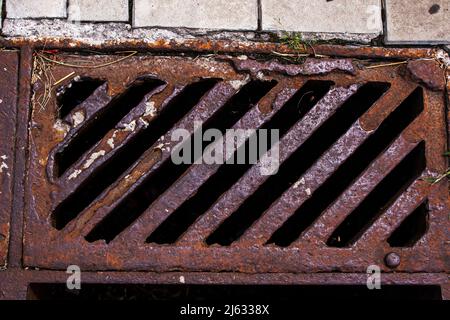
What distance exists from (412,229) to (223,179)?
64 centimetres

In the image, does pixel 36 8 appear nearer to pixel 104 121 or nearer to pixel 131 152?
pixel 104 121

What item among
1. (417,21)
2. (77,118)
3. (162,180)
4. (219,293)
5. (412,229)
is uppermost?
(417,21)

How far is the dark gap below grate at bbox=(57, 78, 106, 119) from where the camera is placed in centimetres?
197

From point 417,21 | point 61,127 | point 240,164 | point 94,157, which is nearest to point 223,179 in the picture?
point 240,164

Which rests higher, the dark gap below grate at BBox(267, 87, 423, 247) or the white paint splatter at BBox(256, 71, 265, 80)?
the white paint splatter at BBox(256, 71, 265, 80)

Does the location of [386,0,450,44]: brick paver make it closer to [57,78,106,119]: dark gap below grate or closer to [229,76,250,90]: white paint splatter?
[229,76,250,90]: white paint splatter

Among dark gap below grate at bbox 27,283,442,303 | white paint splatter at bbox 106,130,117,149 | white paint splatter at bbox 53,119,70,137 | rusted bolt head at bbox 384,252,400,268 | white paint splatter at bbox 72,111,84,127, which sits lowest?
dark gap below grate at bbox 27,283,442,303

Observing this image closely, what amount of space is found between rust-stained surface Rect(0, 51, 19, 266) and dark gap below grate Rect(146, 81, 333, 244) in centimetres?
46

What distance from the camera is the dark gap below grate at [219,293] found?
2.04m

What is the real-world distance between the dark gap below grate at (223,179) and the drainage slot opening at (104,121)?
361mm

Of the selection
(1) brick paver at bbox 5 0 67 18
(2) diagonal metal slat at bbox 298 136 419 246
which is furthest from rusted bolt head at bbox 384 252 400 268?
(1) brick paver at bbox 5 0 67 18

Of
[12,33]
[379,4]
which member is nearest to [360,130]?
[379,4]

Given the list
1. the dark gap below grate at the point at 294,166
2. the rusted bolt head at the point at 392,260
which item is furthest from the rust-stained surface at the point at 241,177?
the dark gap below grate at the point at 294,166

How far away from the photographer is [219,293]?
207cm
